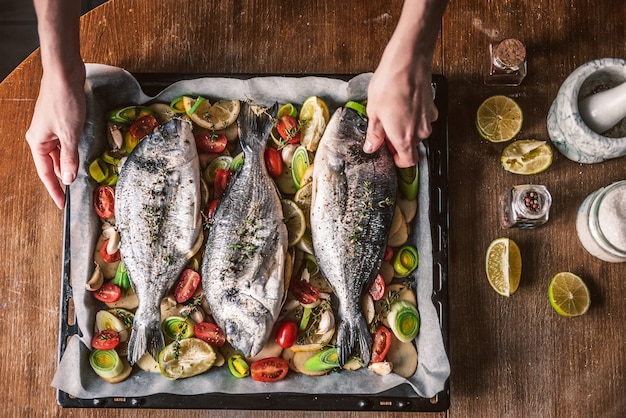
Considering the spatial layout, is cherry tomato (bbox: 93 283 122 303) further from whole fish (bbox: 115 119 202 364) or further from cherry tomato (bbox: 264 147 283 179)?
cherry tomato (bbox: 264 147 283 179)

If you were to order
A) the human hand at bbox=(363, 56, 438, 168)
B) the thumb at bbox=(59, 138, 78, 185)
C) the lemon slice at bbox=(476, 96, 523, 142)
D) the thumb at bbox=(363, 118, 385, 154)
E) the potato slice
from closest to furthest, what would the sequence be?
the human hand at bbox=(363, 56, 438, 168) < the thumb at bbox=(363, 118, 385, 154) < the thumb at bbox=(59, 138, 78, 185) < the potato slice < the lemon slice at bbox=(476, 96, 523, 142)

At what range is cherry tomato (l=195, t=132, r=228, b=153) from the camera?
7.88ft

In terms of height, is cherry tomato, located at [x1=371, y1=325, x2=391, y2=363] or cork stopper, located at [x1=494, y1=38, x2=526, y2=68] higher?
cork stopper, located at [x1=494, y1=38, x2=526, y2=68]

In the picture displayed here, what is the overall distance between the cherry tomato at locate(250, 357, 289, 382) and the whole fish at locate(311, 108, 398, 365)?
24 centimetres

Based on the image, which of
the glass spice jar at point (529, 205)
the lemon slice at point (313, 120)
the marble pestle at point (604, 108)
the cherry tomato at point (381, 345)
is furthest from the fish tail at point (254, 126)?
the marble pestle at point (604, 108)

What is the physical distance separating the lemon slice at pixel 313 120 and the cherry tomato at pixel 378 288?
60 cm

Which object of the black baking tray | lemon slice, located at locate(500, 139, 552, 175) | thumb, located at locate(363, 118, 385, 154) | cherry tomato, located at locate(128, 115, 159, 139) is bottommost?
the black baking tray

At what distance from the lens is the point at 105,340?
2.29m

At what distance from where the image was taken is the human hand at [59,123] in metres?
2.13

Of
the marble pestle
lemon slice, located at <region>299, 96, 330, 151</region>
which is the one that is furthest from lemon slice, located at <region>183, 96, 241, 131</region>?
the marble pestle

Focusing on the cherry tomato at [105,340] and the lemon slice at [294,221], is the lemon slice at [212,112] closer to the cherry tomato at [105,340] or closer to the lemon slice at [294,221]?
the lemon slice at [294,221]

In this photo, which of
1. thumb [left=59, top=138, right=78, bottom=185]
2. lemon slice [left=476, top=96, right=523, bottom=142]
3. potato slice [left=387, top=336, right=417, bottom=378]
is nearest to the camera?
thumb [left=59, top=138, right=78, bottom=185]

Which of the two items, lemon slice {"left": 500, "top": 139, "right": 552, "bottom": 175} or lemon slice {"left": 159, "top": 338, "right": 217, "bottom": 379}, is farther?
lemon slice {"left": 500, "top": 139, "right": 552, "bottom": 175}

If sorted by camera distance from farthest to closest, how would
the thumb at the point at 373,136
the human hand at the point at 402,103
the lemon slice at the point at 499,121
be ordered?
1. the lemon slice at the point at 499,121
2. the thumb at the point at 373,136
3. the human hand at the point at 402,103
